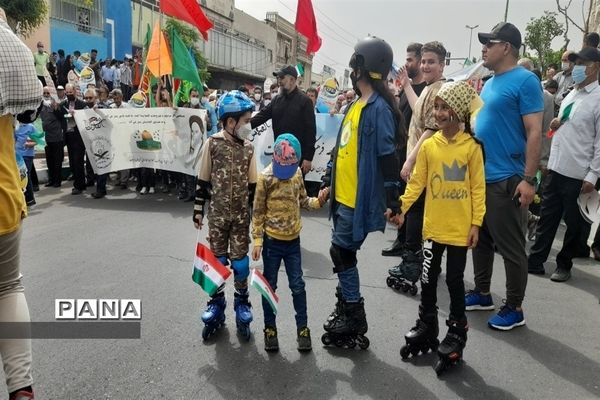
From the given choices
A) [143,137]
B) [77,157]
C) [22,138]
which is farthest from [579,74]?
[77,157]

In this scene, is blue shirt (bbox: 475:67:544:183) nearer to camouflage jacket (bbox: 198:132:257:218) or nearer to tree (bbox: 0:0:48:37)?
camouflage jacket (bbox: 198:132:257:218)

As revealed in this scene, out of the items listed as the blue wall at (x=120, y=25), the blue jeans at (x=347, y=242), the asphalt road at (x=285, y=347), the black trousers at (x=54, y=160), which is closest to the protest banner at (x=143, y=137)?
the black trousers at (x=54, y=160)

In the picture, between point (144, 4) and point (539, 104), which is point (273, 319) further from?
point (144, 4)

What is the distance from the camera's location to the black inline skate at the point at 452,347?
308 cm

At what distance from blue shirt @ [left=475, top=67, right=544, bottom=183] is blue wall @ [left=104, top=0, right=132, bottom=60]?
87.8ft

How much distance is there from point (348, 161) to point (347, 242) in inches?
22.0

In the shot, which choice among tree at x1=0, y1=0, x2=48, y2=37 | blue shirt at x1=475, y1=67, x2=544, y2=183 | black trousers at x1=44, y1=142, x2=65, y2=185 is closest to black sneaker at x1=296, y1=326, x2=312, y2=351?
blue shirt at x1=475, y1=67, x2=544, y2=183

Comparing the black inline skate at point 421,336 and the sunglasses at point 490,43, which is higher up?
the sunglasses at point 490,43

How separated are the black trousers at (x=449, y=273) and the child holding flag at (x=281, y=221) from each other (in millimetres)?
827

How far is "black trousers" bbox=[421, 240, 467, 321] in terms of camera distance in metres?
3.15

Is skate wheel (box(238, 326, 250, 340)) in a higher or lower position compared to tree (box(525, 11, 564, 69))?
lower

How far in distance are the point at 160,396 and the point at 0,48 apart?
1971 mm

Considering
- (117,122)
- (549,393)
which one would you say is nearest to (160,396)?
(549,393)

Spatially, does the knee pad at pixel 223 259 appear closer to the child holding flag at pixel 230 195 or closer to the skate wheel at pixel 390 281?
the child holding flag at pixel 230 195
